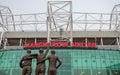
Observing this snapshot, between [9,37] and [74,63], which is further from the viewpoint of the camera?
[9,37]

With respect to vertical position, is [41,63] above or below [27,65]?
above

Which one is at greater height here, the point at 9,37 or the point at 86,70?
the point at 9,37

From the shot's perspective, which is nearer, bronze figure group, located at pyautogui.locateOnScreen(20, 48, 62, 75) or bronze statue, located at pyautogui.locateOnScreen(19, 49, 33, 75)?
bronze figure group, located at pyautogui.locateOnScreen(20, 48, 62, 75)

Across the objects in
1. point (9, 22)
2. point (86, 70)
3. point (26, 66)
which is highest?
point (9, 22)

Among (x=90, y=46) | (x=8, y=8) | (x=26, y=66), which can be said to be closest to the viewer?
(x=26, y=66)

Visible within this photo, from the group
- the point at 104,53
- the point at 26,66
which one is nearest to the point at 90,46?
the point at 104,53

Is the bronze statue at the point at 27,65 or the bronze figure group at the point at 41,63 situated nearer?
the bronze figure group at the point at 41,63

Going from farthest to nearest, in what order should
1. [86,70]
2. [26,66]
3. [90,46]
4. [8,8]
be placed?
[8,8] < [90,46] < [86,70] < [26,66]

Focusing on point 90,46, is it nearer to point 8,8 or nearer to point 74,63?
point 74,63

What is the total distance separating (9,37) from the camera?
242 feet

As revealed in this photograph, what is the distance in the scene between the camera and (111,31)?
72.4 m

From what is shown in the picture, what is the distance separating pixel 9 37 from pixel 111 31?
25507 millimetres

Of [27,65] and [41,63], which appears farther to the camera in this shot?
[27,65]

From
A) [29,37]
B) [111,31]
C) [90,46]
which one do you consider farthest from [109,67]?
[29,37]
